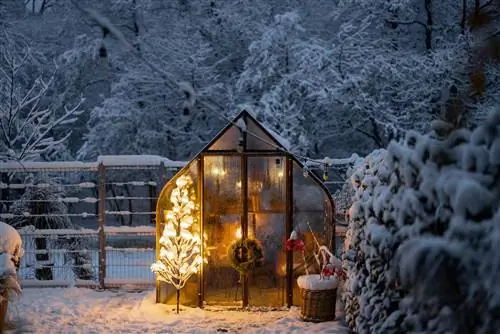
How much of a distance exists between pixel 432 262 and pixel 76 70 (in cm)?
1320

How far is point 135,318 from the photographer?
6543 mm

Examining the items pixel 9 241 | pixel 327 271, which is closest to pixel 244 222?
pixel 327 271

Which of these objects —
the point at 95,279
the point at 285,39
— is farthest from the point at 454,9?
the point at 95,279

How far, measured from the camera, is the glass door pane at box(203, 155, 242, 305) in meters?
6.99

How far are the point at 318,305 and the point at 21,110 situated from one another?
28.8ft

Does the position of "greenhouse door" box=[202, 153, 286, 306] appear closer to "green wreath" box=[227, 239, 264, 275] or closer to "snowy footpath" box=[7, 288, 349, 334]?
"green wreath" box=[227, 239, 264, 275]

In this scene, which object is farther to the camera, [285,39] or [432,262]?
[285,39]

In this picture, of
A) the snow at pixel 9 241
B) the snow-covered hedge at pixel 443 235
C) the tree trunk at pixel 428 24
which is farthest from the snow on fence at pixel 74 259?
the tree trunk at pixel 428 24

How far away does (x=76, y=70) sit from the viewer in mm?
14164

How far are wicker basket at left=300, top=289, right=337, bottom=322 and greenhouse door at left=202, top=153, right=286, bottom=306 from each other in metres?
0.77

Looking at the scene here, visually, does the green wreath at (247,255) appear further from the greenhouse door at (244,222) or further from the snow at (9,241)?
the snow at (9,241)

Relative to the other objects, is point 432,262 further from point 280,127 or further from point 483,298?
point 280,127

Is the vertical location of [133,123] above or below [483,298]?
above

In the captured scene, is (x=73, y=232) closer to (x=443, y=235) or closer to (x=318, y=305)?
(x=318, y=305)
